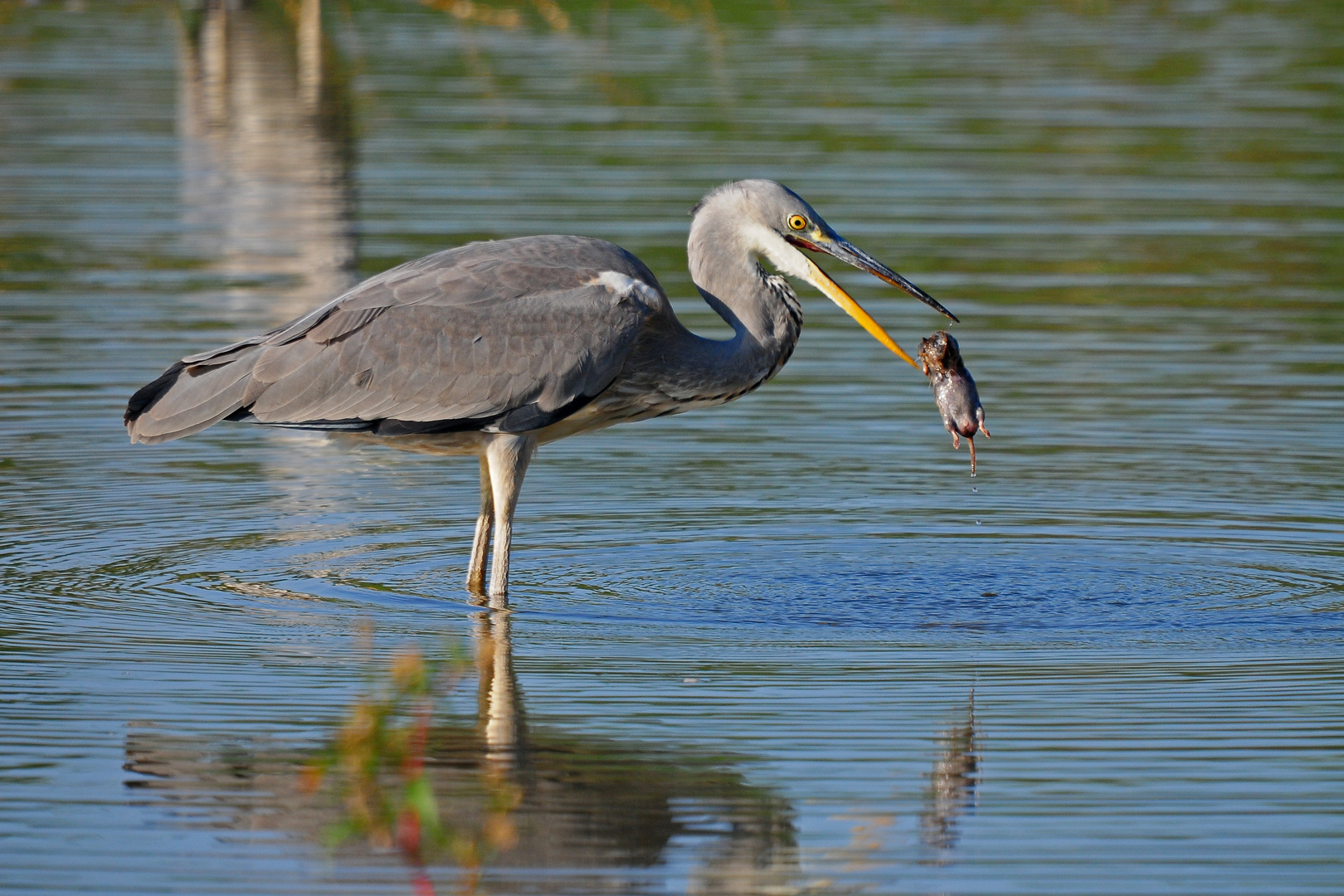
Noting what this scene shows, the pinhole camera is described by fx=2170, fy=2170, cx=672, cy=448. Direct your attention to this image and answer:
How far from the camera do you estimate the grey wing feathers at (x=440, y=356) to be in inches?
332

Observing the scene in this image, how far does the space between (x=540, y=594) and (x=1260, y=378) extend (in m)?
5.57

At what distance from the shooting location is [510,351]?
8.49 m

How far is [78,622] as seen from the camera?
7910mm

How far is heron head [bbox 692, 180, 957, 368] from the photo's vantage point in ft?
28.8

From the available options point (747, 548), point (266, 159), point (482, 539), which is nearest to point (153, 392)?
point (482, 539)

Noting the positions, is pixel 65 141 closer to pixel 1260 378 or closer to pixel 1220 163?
pixel 1220 163

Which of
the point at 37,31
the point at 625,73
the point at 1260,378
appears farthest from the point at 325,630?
the point at 37,31

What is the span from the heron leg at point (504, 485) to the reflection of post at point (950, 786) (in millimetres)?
2202

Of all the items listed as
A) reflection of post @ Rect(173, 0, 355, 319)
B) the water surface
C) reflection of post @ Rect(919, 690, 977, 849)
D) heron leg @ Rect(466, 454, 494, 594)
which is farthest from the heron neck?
reflection of post @ Rect(173, 0, 355, 319)

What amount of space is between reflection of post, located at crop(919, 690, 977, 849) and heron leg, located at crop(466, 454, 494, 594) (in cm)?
245

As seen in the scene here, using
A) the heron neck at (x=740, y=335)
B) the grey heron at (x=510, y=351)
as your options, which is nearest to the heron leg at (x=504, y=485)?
the grey heron at (x=510, y=351)

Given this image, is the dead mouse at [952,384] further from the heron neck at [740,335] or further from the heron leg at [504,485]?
the heron leg at [504,485]

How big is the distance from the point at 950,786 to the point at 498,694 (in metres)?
1.66

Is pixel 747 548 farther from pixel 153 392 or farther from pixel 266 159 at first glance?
pixel 266 159
